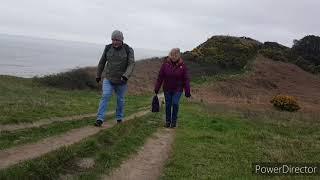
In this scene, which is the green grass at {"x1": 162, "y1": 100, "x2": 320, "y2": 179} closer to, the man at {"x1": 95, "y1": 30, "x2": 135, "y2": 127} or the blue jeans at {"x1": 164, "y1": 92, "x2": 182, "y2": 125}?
the blue jeans at {"x1": 164, "y1": 92, "x2": 182, "y2": 125}

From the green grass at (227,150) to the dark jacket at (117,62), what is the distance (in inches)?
79.3

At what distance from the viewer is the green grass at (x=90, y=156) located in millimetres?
7883

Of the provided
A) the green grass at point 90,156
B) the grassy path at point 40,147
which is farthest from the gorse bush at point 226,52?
the grassy path at point 40,147

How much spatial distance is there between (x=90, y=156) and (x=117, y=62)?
4.60m

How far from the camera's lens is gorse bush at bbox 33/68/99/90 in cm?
3374

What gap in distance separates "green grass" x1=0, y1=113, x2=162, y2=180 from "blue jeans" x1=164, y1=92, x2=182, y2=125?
1633mm

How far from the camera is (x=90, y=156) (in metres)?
9.65

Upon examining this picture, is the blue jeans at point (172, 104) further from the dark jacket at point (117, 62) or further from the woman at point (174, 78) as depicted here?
the dark jacket at point (117, 62)

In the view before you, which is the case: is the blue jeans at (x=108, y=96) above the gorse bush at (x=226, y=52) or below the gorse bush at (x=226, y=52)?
below

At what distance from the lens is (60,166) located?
8.53m

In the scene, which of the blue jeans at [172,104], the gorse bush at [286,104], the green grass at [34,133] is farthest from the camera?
the gorse bush at [286,104]

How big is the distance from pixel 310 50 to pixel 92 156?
238 feet

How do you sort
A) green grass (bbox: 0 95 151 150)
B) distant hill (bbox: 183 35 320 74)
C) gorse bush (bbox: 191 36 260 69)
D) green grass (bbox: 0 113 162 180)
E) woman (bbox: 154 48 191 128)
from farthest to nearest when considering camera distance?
gorse bush (bbox: 191 36 260 69) < distant hill (bbox: 183 35 320 74) < woman (bbox: 154 48 191 128) < green grass (bbox: 0 95 151 150) < green grass (bbox: 0 113 162 180)

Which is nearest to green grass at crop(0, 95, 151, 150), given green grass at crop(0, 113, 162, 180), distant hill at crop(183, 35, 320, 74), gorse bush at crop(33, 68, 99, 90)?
green grass at crop(0, 113, 162, 180)
